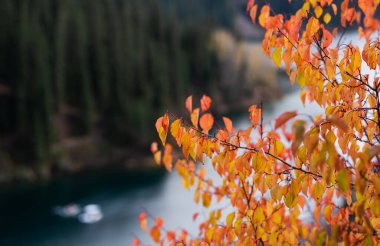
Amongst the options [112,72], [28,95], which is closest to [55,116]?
[28,95]

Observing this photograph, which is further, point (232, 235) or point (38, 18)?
point (38, 18)

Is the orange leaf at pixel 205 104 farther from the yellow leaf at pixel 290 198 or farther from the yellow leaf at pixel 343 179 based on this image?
the yellow leaf at pixel 343 179

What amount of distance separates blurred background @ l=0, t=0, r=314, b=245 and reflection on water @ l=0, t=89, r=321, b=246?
6cm

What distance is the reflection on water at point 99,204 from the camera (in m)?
20.6

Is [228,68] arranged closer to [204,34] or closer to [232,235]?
[204,34]

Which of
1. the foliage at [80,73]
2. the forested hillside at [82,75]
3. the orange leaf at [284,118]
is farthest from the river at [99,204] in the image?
the orange leaf at [284,118]

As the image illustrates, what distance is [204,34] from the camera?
52.0 meters

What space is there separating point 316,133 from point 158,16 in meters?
49.1

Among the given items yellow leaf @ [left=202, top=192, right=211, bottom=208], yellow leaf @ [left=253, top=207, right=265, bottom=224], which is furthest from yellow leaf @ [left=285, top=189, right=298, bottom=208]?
yellow leaf @ [left=202, top=192, right=211, bottom=208]

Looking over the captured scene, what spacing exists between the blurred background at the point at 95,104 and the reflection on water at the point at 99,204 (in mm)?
59

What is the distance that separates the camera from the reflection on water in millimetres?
20641

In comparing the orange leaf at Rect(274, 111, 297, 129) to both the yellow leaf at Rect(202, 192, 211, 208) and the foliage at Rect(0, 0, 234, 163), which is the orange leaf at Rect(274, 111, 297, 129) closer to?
the yellow leaf at Rect(202, 192, 211, 208)

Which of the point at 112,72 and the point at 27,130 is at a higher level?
the point at 112,72

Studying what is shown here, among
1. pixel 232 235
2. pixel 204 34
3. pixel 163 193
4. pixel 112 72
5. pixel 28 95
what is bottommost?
pixel 232 235
